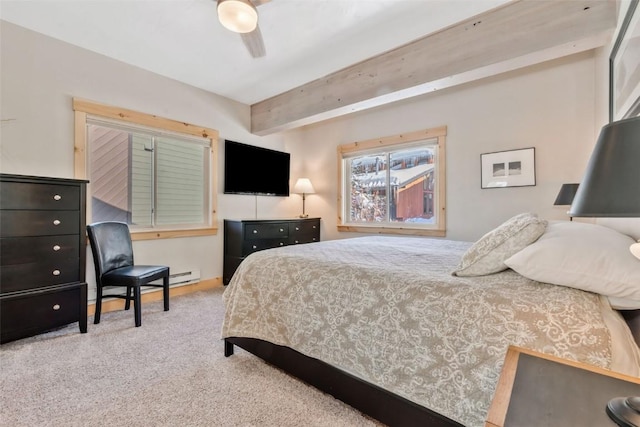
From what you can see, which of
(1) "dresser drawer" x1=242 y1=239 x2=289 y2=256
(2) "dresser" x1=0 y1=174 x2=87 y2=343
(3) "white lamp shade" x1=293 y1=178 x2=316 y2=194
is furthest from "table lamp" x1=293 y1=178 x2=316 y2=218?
(2) "dresser" x1=0 y1=174 x2=87 y2=343

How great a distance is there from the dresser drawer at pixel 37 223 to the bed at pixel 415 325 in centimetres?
166

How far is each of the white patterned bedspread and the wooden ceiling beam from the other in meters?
1.70

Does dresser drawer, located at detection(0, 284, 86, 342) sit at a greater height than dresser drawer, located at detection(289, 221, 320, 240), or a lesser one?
lesser

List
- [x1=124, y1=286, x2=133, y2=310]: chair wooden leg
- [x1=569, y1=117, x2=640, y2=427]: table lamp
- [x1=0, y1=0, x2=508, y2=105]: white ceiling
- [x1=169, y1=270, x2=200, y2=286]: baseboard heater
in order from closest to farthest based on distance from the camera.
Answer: [x1=569, y1=117, x2=640, y2=427]: table lamp < [x1=0, y1=0, x2=508, y2=105]: white ceiling < [x1=124, y1=286, x2=133, y2=310]: chair wooden leg < [x1=169, y1=270, x2=200, y2=286]: baseboard heater

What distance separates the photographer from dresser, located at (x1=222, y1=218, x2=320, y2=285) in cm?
380

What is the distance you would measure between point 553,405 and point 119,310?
11.9ft

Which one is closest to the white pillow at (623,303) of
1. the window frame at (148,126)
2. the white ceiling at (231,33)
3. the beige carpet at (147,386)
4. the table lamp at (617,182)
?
the table lamp at (617,182)

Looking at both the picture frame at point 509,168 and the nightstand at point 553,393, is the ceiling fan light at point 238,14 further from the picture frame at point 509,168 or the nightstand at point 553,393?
the picture frame at point 509,168

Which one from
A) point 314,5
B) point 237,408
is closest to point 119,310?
point 237,408

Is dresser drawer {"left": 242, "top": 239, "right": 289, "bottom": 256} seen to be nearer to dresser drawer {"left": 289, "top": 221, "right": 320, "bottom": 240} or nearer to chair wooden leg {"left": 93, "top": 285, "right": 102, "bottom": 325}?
dresser drawer {"left": 289, "top": 221, "right": 320, "bottom": 240}

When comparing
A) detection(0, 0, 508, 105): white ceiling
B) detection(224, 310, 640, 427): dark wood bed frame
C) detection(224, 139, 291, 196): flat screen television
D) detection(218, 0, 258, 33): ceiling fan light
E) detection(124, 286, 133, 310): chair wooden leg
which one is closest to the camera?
detection(224, 310, 640, 427): dark wood bed frame

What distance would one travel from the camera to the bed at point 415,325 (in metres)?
0.98

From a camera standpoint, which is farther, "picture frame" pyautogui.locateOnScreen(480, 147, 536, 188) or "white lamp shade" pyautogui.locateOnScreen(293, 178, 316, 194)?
"white lamp shade" pyautogui.locateOnScreen(293, 178, 316, 194)

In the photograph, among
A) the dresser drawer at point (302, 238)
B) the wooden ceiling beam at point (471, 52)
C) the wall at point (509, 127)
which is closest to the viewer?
the wooden ceiling beam at point (471, 52)
